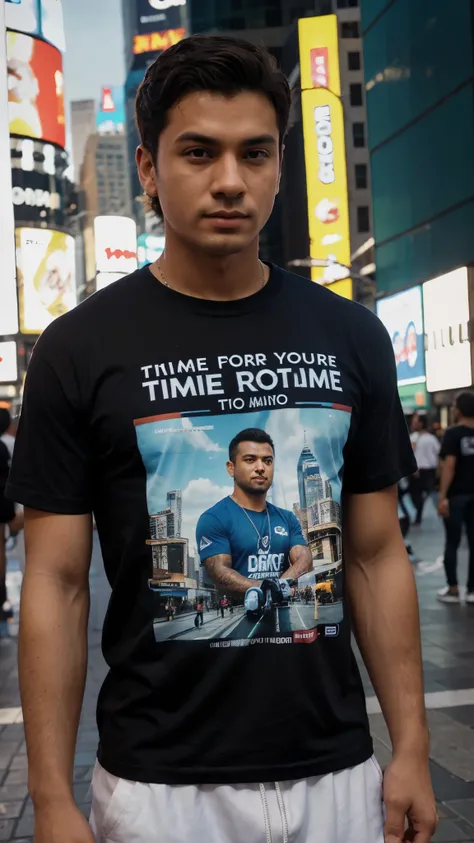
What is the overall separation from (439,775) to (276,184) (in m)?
3.39

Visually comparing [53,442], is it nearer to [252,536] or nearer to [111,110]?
[252,536]

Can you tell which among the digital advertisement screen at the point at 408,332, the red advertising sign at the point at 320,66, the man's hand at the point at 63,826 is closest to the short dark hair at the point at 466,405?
the man's hand at the point at 63,826

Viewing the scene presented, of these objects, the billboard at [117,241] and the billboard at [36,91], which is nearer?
the billboard at [36,91]

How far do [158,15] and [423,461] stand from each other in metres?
73.9

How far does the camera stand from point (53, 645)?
159 centimetres

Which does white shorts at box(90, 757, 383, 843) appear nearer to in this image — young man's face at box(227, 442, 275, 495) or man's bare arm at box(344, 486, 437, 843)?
man's bare arm at box(344, 486, 437, 843)

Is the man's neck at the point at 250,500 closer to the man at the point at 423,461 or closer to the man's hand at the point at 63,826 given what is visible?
the man's hand at the point at 63,826

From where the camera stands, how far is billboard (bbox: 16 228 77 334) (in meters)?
23.2

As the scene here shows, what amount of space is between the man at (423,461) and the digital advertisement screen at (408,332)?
9164 millimetres

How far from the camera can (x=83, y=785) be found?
14.1 ft

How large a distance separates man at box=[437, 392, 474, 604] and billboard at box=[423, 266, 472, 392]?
507 inches

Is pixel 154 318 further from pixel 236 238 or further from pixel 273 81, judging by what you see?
pixel 273 81

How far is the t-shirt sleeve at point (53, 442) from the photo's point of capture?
162 centimetres

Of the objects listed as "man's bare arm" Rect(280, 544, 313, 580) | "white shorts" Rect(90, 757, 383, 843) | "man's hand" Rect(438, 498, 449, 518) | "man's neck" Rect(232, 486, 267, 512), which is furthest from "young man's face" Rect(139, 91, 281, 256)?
"man's hand" Rect(438, 498, 449, 518)
